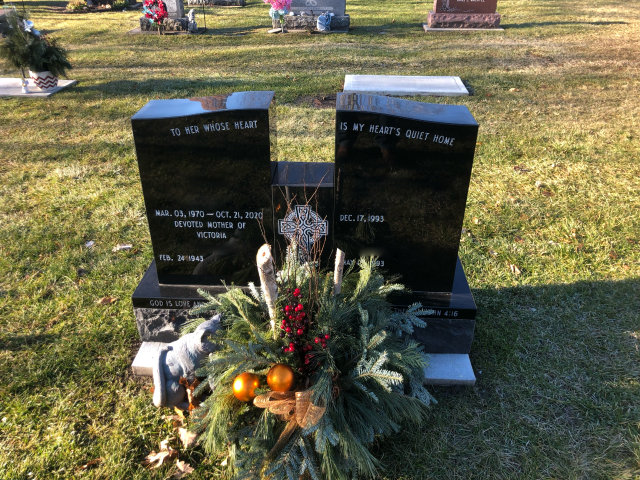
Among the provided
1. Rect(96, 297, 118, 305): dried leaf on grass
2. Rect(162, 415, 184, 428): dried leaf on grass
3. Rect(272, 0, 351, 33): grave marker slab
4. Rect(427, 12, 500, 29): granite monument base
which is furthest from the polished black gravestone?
Rect(427, 12, 500, 29): granite monument base

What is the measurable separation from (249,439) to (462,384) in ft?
5.57

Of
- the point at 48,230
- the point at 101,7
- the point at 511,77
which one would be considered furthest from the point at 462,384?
the point at 101,7

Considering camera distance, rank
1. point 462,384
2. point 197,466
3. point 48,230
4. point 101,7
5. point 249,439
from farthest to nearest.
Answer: point 101,7
point 48,230
point 462,384
point 197,466
point 249,439

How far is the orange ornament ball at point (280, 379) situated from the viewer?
269 cm

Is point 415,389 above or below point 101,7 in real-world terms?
below

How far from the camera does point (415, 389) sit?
3.17 meters

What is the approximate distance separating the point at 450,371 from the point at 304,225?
158 cm

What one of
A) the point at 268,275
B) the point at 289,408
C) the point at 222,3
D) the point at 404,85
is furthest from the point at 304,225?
the point at 222,3

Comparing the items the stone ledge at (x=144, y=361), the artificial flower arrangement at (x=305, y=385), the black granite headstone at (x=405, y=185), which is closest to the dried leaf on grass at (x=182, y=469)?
the artificial flower arrangement at (x=305, y=385)

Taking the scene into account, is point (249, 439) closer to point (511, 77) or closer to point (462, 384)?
point (462, 384)

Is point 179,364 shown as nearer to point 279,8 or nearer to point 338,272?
point 338,272

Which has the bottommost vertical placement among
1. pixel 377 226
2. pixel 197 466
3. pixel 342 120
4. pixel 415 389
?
pixel 197 466

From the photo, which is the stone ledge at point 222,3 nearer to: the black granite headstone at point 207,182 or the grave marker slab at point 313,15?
the grave marker slab at point 313,15

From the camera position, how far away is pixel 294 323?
111 inches
